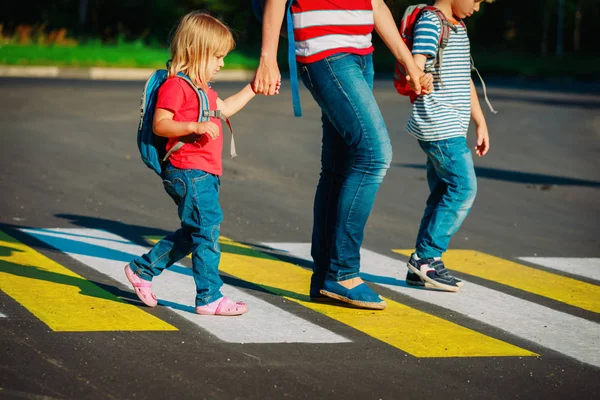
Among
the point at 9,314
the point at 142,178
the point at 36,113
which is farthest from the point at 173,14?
the point at 9,314

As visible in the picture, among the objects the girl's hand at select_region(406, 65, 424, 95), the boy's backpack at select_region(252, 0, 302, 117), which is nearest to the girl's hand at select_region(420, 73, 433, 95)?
the girl's hand at select_region(406, 65, 424, 95)

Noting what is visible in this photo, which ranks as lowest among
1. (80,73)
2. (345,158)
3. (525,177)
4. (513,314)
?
(80,73)

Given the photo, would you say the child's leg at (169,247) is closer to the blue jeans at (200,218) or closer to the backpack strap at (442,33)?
the blue jeans at (200,218)

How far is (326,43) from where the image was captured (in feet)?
18.1

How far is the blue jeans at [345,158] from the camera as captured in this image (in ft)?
18.1

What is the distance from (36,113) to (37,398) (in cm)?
1232

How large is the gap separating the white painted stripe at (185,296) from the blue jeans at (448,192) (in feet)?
3.84

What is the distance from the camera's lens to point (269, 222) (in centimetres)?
859

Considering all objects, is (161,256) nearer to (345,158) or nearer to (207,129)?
(207,129)

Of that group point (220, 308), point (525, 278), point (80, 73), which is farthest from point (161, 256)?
point (80, 73)

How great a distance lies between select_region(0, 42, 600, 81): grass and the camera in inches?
1123

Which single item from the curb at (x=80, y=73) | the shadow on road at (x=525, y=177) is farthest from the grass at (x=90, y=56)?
the shadow on road at (x=525, y=177)

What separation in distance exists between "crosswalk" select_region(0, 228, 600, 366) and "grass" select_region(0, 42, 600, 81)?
68.5 feet

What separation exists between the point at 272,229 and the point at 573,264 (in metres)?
2.17
